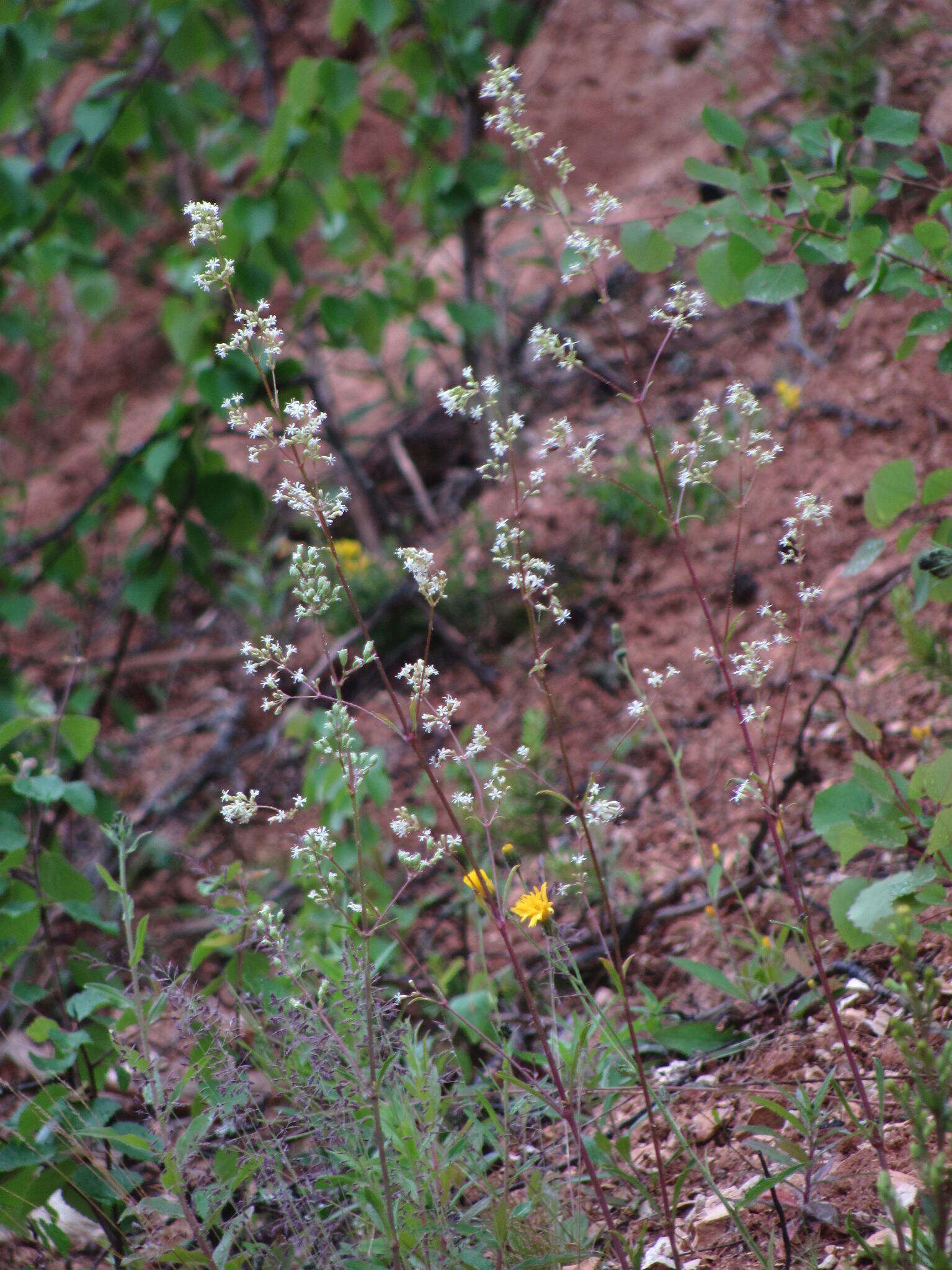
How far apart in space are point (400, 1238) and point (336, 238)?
2853 mm

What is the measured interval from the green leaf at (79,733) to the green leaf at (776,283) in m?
1.36

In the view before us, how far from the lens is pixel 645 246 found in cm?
175

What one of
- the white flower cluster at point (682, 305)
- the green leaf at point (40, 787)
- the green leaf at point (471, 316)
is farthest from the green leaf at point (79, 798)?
the green leaf at point (471, 316)

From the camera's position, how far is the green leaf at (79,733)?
193 cm

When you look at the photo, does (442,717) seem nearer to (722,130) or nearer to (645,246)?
(645,246)

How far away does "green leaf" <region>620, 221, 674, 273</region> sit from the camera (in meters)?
1.74

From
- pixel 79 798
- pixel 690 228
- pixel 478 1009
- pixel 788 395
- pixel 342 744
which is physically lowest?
pixel 478 1009

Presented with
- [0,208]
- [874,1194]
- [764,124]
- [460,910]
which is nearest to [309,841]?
[874,1194]

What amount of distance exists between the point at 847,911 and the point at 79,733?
4.51ft

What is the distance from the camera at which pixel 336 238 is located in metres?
3.28

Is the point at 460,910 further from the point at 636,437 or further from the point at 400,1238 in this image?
the point at 636,437

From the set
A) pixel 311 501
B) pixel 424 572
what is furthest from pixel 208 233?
pixel 424 572

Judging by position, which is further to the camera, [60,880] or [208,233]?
[60,880]

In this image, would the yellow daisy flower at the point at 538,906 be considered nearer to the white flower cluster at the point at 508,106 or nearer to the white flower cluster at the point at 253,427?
the white flower cluster at the point at 253,427
